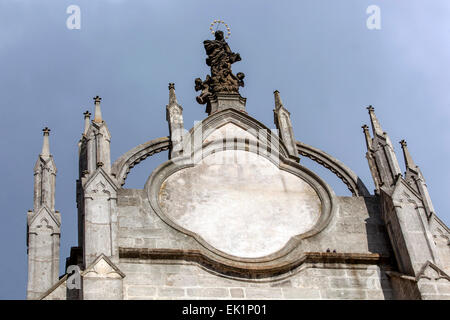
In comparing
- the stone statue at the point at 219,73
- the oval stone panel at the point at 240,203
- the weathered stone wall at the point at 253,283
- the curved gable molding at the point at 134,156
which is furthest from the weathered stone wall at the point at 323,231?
the stone statue at the point at 219,73

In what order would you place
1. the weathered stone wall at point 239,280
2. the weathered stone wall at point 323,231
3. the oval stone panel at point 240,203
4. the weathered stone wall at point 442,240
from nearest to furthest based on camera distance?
the weathered stone wall at point 239,280, the weathered stone wall at point 323,231, the oval stone panel at point 240,203, the weathered stone wall at point 442,240

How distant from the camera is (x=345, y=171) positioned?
22.3 m

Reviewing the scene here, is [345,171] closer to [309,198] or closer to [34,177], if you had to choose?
[309,198]

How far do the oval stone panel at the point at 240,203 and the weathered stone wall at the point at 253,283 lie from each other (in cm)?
97

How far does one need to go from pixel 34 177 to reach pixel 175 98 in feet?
15.1

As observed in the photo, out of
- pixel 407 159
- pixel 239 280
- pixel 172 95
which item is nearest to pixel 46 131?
pixel 172 95

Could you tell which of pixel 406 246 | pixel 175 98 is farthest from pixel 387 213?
pixel 175 98

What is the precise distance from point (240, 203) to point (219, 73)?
5537 mm

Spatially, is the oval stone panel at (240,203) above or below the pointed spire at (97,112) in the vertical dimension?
below

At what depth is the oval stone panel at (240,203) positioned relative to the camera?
779 inches

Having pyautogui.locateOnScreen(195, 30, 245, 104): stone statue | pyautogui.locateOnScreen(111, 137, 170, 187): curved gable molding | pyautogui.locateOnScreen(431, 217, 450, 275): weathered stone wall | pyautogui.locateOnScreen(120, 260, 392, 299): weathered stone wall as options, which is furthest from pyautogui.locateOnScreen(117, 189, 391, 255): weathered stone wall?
pyautogui.locateOnScreen(195, 30, 245, 104): stone statue

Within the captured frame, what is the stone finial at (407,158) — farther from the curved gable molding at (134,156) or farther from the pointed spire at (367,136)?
the curved gable molding at (134,156)

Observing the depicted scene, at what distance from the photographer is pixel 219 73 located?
2489 cm
